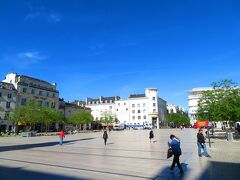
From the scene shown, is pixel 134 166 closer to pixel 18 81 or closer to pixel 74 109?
pixel 18 81

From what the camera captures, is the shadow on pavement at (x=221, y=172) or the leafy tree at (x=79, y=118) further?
the leafy tree at (x=79, y=118)

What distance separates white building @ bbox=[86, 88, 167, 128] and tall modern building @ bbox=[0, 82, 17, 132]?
57.4 meters

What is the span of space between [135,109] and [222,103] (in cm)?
8912

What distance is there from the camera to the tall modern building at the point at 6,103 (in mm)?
59588

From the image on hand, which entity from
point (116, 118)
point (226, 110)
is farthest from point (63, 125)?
point (226, 110)

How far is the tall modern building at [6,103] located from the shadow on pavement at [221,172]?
57.8 metres

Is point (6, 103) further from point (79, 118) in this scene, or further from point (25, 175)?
point (25, 175)

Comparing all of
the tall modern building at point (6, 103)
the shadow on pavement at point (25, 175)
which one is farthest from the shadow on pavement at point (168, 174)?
the tall modern building at point (6, 103)

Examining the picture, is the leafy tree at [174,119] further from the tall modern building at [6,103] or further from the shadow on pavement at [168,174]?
the shadow on pavement at [168,174]

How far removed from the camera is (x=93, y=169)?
11.5 m

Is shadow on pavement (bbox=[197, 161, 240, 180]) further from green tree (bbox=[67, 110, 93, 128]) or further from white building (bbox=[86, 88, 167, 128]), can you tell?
white building (bbox=[86, 88, 167, 128])

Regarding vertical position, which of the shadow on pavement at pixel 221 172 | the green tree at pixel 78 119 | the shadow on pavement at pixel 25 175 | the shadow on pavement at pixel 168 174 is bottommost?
the shadow on pavement at pixel 221 172

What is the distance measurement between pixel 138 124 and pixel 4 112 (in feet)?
220

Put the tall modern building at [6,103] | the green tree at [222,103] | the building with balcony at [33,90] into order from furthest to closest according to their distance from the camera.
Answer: the building with balcony at [33,90], the tall modern building at [6,103], the green tree at [222,103]
